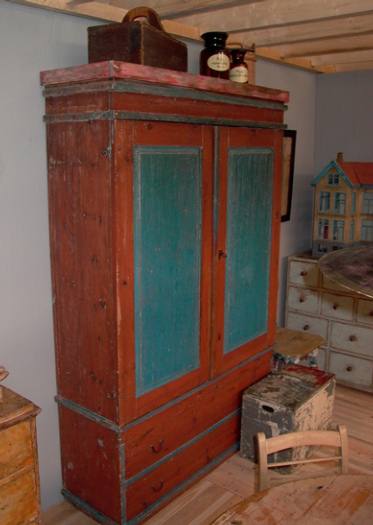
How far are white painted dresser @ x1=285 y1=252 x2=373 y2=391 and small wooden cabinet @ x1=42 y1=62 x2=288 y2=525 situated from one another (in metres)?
1.29

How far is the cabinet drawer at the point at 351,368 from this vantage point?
A: 3.99 m

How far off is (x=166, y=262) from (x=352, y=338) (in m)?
2.18

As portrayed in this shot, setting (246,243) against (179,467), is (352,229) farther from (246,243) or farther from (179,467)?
(179,467)

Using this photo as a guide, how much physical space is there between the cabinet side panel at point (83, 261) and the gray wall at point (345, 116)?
9.76ft

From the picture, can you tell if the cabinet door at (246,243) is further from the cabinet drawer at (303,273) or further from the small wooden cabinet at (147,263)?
the cabinet drawer at (303,273)

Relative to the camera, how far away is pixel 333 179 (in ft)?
13.5

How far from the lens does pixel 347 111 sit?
176 inches

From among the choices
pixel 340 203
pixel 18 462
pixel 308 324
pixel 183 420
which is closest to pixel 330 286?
pixel 308 324

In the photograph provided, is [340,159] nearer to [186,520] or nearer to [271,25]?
[271,25]

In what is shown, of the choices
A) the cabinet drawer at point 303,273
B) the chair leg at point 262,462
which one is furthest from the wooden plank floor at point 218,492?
the cabinet drawer at point 303,273

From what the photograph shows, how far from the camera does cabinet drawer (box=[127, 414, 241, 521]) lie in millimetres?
2551

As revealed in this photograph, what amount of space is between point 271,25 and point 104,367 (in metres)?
2.03


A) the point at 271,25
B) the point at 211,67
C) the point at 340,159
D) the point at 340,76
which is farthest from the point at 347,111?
the point at 211,67

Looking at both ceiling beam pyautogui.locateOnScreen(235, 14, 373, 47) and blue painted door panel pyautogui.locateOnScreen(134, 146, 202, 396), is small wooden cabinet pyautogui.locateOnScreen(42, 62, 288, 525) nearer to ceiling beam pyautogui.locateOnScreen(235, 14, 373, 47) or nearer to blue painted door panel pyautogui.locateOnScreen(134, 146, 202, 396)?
blue painted door panel pyautogui.locateOnScreen(134, 146, 202, 396)
